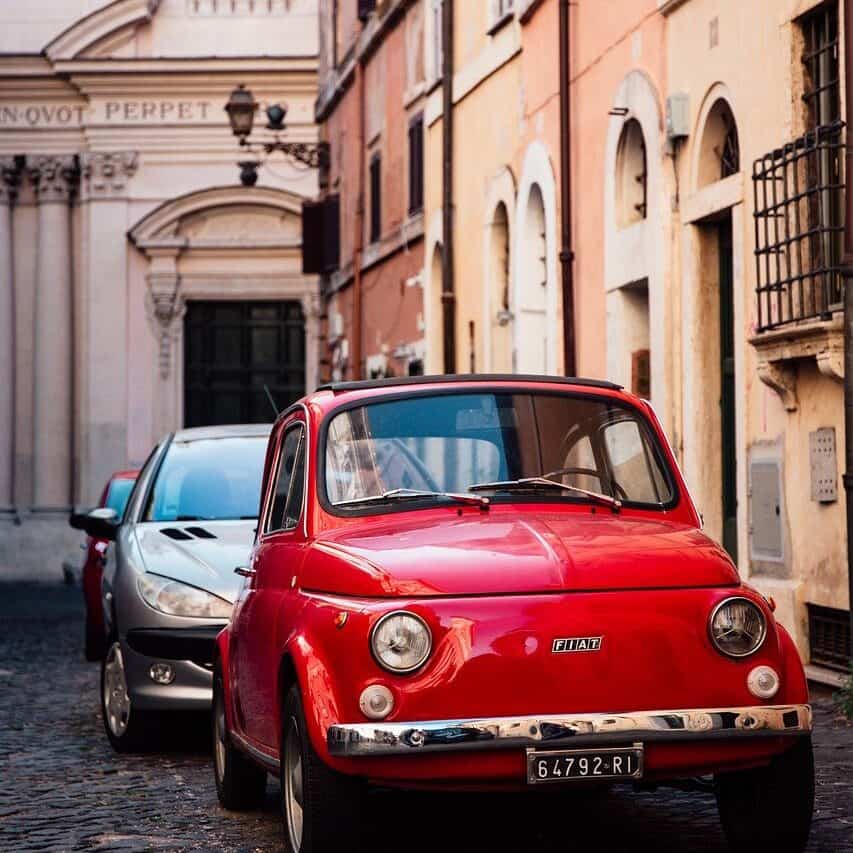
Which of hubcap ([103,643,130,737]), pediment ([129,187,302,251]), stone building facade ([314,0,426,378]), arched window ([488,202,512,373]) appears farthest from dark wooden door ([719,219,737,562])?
pediment ([129,187,302,251])

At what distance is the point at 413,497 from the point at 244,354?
1230 inches

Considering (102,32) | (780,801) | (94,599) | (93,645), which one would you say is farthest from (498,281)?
(102,32)

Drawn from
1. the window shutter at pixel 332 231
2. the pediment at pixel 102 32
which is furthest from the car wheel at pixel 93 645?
the pediment at pixel 102 32

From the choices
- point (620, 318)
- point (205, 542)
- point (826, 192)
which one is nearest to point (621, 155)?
point (620, 318)

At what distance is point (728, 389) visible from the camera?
14.5 m

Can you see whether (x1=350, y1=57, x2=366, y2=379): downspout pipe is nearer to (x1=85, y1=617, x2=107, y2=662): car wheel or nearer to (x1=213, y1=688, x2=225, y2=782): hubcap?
(x1=85, y1=617, x2=107, y2=662): car wheel

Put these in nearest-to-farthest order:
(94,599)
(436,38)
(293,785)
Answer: (293,785) → (94,599) → (436,38)

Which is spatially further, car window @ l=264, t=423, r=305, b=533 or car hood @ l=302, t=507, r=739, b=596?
car window @ l=264, t=423, r=305, b=533

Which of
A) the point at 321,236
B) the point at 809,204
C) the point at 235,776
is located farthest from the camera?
A: the point at 321,236

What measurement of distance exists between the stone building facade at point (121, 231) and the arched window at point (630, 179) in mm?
20608

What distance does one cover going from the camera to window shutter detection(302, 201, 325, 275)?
32.9 meters

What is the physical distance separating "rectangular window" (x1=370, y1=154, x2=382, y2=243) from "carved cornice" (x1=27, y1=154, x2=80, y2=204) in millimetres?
10466

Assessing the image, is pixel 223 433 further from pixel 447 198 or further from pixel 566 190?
pixel 447 198

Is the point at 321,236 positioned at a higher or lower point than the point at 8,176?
lower
